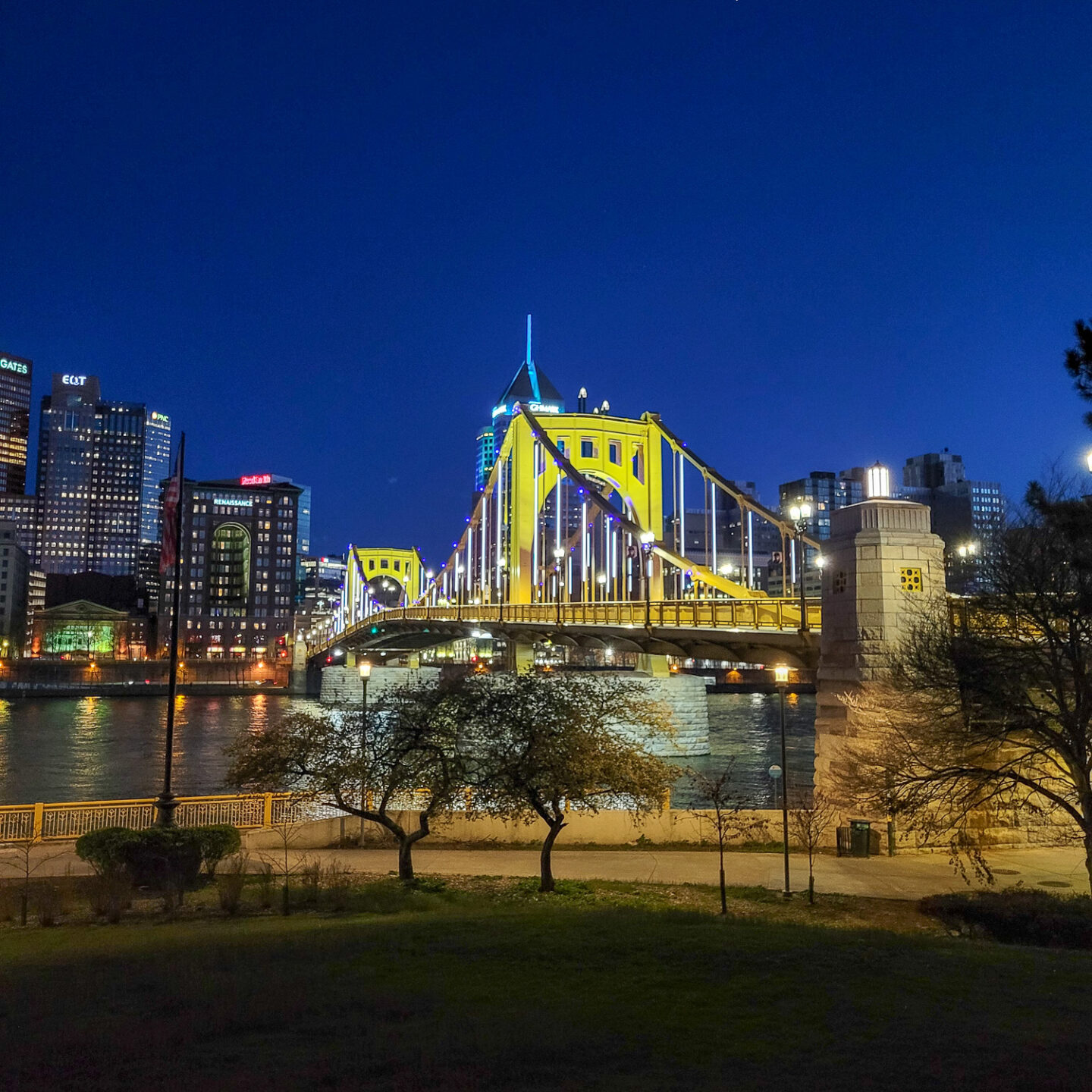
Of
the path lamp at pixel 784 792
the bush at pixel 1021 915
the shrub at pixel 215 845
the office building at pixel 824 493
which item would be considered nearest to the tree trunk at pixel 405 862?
the shrub at pixel 215 845

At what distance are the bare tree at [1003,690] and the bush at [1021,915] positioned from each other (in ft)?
4.78

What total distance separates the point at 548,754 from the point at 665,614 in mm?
19508

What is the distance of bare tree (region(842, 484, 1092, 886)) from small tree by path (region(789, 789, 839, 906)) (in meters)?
1.22

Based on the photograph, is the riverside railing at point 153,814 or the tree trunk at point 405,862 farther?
the riverside railing at point 153,814

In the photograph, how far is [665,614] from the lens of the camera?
36625 mm

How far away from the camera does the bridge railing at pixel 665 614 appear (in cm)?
2978

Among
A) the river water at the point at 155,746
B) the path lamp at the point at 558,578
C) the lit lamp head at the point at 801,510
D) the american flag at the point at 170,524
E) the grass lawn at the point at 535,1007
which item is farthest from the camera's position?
the path lamp at the point at 558,578

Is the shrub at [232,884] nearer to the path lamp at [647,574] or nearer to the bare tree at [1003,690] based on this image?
the bare tree at [1003,690]

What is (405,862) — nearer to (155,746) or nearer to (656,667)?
(656,667)

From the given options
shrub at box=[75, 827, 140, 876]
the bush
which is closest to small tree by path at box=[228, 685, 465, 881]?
shrub at box=[75, 827, 140, 876]

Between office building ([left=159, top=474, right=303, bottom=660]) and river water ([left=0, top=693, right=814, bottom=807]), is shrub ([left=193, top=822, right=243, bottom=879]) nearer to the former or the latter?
river water ([left=0, top=693, right=814, bottom=807])

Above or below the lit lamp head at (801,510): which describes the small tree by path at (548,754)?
below

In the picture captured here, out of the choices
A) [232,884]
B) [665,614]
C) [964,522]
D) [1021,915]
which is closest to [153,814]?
[232,884]

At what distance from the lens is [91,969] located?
31.9ft
